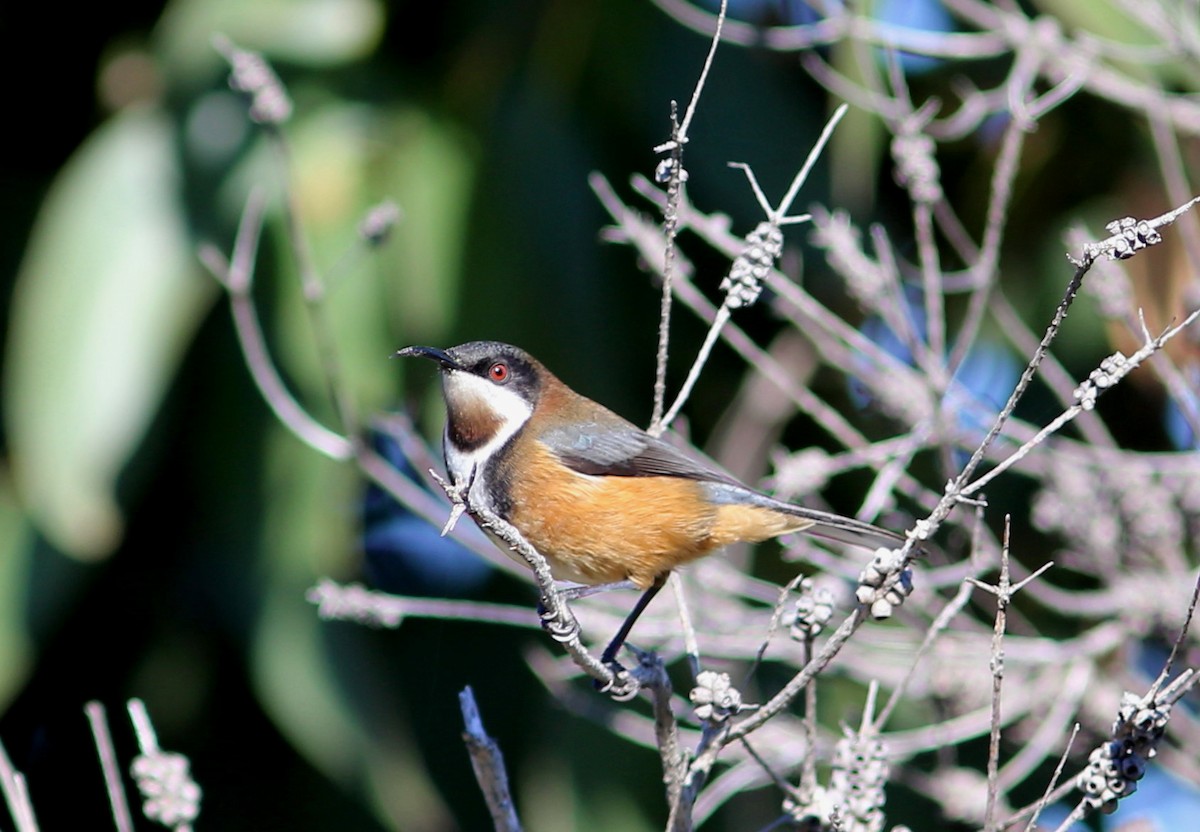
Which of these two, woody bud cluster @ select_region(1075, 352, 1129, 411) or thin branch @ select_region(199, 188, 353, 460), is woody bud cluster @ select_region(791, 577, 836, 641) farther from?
thin branch @ select_region(199, 188, 353, 460)

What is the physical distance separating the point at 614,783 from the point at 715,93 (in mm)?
2804

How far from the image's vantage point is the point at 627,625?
3.44 meters

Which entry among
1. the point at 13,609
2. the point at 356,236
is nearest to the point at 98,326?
the point at 356,236

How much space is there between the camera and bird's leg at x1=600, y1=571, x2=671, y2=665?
128 inches

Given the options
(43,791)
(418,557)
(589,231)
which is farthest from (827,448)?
(43,791)

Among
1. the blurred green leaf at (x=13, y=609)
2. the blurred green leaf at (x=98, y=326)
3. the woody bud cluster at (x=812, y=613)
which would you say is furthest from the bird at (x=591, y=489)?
the blurred green leaf at (x=13, y=609)

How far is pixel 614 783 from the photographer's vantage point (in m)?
5.44

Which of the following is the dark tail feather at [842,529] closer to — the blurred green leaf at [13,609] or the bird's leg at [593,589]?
the bird's leg at [593,589]

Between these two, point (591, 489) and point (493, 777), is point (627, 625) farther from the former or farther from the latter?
point (493, 777)

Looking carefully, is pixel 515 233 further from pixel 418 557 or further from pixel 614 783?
pixel 614 783

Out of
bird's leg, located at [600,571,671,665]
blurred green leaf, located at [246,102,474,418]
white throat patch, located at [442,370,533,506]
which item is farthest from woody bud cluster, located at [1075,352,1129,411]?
blurred green leaf, located at [246,102,474,418]

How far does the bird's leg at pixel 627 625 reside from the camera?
3.25 meters

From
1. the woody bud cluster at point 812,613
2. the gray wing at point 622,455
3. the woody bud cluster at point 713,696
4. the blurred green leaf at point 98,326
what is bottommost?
the blurred green leaf at point 98,326

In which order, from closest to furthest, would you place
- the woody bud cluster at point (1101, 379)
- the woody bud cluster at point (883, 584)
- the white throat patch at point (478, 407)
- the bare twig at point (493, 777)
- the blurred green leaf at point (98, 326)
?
the woody bud cluster at point (1101, 379) → the woody bud cluster at point (883, 584) → the bare twig at point (493, 777) → the white throat patch at point (478, 407) → the blurred green leaf at point (98, 326)
